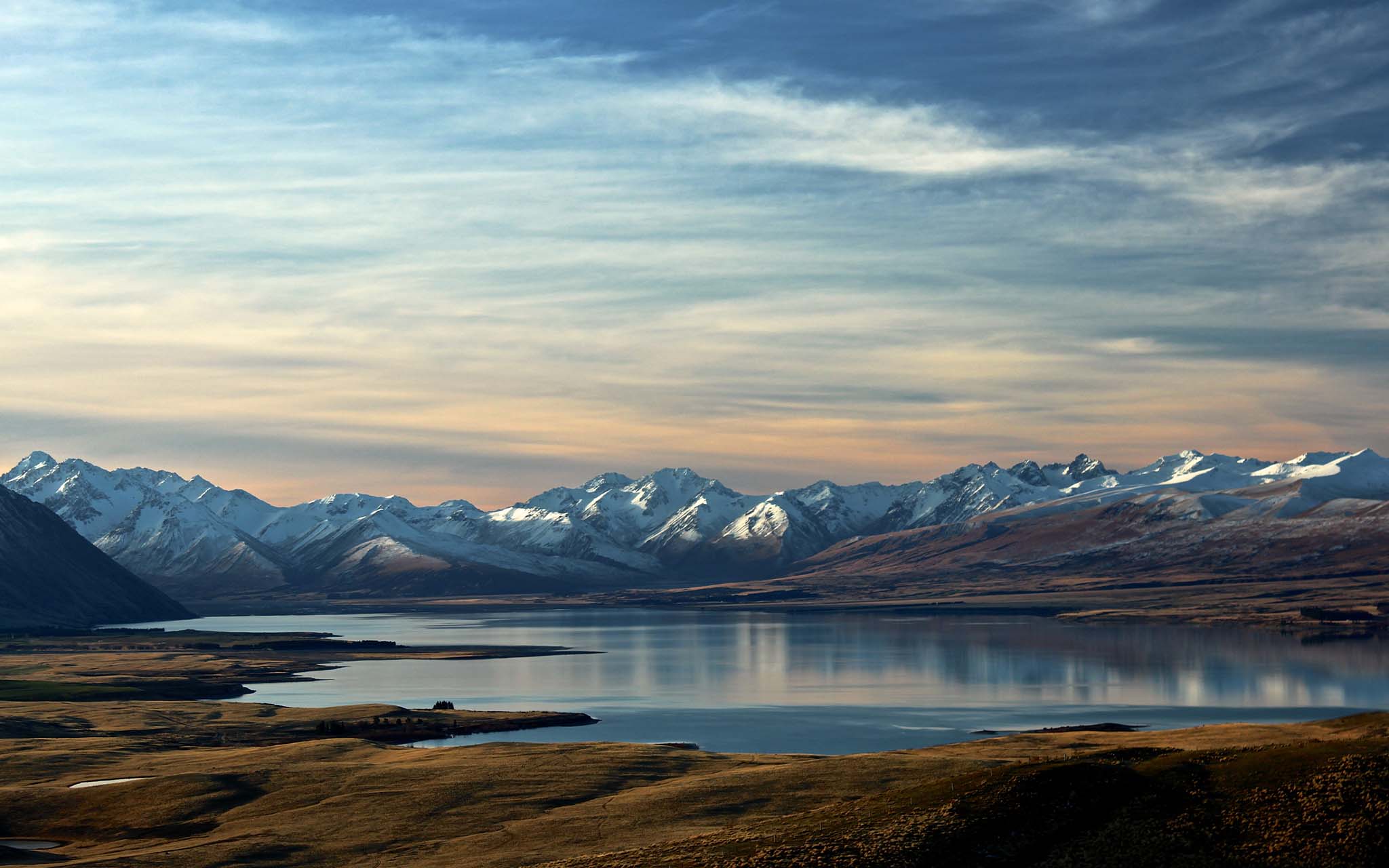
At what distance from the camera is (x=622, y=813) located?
2921 inches

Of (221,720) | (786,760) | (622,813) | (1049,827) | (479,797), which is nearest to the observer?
(1049,827)

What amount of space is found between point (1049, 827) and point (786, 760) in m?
42.9

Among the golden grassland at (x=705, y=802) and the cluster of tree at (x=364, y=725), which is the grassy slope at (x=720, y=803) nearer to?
the golden grassland at (x=705, y=802)

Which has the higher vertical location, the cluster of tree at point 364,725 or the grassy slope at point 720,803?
the grassy slope at point 720,803

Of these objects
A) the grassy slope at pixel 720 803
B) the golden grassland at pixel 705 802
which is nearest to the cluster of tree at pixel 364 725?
the golden grassland at pixel 705 802

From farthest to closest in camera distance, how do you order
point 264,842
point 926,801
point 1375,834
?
point 264,842, point 926,801, point 1375,834

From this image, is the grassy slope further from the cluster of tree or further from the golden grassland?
the cluster of tree

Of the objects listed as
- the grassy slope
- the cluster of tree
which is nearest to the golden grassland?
the grassy slope

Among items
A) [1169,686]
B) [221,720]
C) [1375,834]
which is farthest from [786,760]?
[1169,686]

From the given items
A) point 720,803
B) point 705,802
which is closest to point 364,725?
point 705,802

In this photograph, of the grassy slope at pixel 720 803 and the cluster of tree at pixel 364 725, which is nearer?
the grassy slope at pixel 720 803

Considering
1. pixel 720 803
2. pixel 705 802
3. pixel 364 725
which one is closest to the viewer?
pixel 720 803

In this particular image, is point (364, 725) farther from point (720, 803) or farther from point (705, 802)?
point (720, 803)

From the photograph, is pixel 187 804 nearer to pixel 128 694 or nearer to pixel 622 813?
pixel 622 813
